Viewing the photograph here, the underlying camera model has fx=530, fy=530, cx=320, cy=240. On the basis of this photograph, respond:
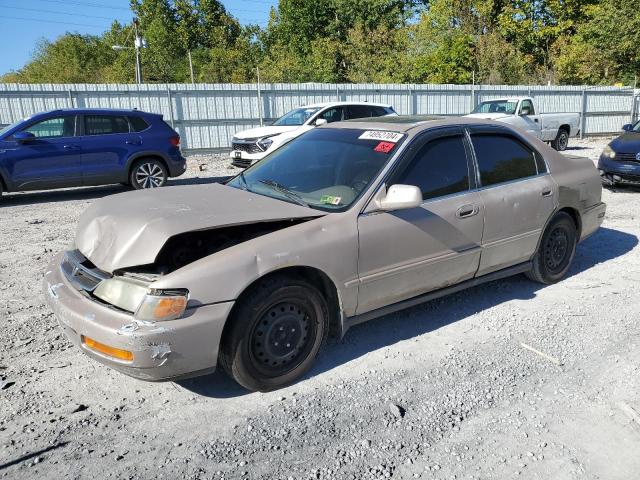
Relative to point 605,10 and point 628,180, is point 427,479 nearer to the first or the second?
point 628,180

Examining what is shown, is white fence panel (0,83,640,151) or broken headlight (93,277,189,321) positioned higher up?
white fence panel (0,83,640,151)

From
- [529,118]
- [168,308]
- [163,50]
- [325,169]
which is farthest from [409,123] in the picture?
[163,50]

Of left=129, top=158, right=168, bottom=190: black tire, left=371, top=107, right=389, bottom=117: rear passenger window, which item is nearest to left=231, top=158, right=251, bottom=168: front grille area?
left=129, top=158, right=168, bottom=190: black tire

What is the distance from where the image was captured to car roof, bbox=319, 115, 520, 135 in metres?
4.10

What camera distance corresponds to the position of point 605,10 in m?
31.9

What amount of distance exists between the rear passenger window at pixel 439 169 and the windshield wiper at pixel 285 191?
2.32 feet

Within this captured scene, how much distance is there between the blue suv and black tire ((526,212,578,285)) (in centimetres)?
821

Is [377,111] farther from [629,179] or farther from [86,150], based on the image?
[86,150]

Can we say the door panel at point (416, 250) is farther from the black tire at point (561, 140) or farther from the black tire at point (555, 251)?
the black tire at point (561, 140)

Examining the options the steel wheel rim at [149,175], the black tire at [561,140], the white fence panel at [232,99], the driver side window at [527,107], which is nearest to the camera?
the steel wheel rim at [149,175]

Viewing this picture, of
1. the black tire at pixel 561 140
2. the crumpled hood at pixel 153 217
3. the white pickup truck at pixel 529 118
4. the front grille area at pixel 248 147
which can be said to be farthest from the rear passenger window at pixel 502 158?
the black tire at pixel 561 140

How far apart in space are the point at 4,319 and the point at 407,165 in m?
3.52

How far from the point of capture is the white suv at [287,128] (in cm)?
1236

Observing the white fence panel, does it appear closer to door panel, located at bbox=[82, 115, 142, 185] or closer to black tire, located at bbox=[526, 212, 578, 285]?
door panel, located at bbox=[82, 115, 142, 185]
